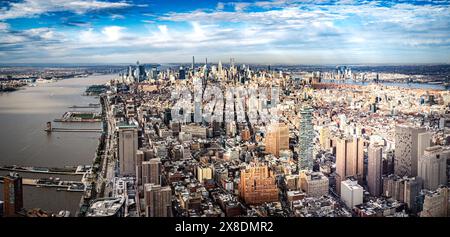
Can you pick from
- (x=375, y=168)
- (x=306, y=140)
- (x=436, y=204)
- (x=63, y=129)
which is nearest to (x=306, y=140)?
(x=306, y=140)

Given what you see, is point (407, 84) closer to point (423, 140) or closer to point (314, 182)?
point (423, 140)

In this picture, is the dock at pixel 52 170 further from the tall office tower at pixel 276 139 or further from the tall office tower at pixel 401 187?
the tall office tower at pixel 401 187

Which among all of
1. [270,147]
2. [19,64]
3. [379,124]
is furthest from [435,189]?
[19,64]

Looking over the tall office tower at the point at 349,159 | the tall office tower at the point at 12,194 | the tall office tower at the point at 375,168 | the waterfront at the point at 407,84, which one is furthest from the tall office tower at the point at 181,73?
the tall office tower at the point at 375,168

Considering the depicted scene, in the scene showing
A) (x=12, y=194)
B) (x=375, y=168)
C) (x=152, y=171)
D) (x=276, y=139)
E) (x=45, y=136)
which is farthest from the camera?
(x=276, y=139)

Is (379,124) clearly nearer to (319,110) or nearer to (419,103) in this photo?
(419,103)
